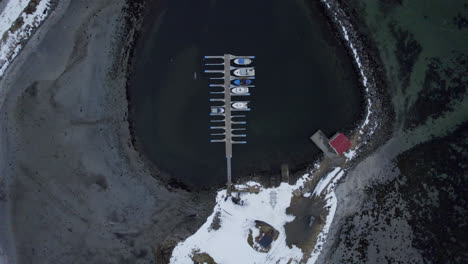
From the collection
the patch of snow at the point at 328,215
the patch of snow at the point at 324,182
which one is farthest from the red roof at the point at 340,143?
the patch of snow at the point at 328,215

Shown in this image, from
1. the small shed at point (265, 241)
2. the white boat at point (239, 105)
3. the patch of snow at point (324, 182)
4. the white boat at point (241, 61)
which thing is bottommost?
the small shed at point (265, 241)

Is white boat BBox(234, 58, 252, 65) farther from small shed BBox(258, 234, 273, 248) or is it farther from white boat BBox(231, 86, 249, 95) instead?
small shed BBox(258, 234, 273, 248)

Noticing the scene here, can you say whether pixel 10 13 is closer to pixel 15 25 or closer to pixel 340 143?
pixel 15 25

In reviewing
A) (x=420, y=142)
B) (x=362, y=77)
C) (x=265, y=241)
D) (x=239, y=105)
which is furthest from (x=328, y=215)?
(x=362, y=77)

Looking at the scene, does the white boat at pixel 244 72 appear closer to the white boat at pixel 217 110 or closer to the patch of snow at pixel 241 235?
the white boat at pixel 217 110

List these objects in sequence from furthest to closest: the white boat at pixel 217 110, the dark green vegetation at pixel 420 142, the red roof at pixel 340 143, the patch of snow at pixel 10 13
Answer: the dark green vegetation at pixel 420 142, the white boat at pixel 217 110, the red roof at pixel 340 143, the patch of snow at pixel 10 13

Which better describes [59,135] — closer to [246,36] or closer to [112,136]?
[112,136]
